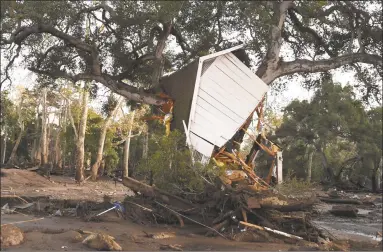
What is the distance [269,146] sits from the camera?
13.0m

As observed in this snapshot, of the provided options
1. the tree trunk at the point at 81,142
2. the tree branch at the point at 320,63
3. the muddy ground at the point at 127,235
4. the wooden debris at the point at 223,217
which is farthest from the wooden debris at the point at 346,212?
the tree trunk at the point at 81,142

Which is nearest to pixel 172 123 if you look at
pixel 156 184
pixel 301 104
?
pixel 156 184

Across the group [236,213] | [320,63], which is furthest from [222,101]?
[320,63]

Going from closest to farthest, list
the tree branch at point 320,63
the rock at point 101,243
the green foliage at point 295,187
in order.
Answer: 1. the rock at point 101,243
2. the green foliage at point 295,187
3. the tree branch at point 320,63

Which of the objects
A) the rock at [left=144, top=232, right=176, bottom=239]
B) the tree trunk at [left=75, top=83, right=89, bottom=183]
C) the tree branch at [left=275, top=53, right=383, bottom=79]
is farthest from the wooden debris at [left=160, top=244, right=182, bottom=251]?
the tree trunk at [left=75, top=83, right=89, bottom=183]

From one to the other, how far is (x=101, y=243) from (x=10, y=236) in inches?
52.0

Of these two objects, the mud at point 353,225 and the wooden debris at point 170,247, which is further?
the mud at point 353,225

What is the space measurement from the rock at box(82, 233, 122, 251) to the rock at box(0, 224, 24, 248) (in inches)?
38.0

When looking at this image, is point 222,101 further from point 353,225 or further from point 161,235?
point 353,225

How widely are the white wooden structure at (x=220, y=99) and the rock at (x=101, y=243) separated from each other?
439cm

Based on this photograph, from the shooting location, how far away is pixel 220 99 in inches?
454

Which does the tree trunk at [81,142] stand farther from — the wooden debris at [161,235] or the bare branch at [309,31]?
the wooden debris at [161,235]

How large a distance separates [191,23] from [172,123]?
3998 mm

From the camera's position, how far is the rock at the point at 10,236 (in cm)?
596
